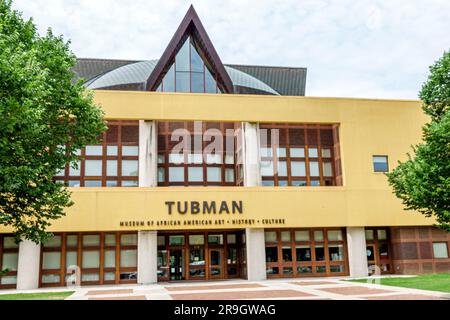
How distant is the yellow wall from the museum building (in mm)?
65

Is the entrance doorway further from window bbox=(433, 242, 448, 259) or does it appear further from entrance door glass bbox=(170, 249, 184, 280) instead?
window bbox=(433, 242, 448, 259)

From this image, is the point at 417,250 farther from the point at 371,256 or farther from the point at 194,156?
the point at 194,156

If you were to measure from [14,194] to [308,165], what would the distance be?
1851cm

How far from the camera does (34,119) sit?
13.8m

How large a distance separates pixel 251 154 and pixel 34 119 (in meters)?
16.2

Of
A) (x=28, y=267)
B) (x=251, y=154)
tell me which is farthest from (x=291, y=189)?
(x=28, y=267)

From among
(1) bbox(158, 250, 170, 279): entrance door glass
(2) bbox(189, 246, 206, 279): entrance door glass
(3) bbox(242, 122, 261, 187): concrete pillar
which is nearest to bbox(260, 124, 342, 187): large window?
(3) bbox(242, 122, 261, 187): concrete pillar

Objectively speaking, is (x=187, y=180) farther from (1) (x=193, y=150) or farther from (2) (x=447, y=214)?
(2) (x=447, y=214)

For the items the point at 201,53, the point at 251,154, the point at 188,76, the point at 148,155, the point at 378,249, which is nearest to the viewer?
the point at 148,155

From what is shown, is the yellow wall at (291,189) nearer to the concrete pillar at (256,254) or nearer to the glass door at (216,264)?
the concrete pillar at (256,254)

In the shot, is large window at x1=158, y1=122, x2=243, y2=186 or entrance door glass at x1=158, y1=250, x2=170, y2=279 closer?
entrance door glass at x1=158, y1=250, x2=170, y2=279

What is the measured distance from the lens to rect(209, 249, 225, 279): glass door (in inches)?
1107

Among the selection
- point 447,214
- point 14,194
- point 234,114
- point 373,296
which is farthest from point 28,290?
point 447,214

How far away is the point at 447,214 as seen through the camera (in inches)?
597
